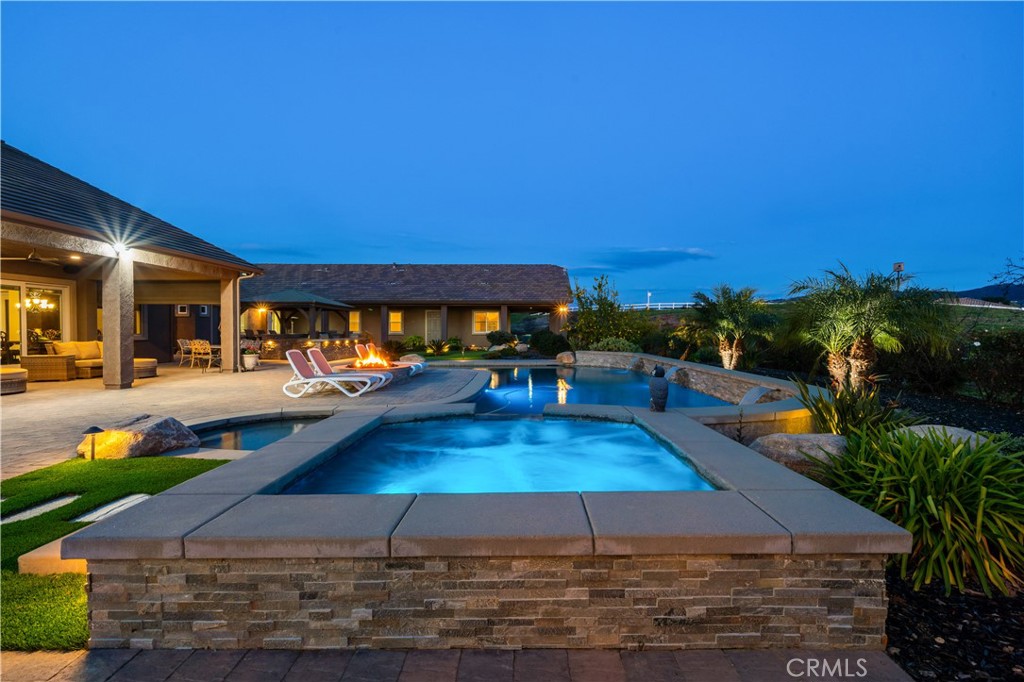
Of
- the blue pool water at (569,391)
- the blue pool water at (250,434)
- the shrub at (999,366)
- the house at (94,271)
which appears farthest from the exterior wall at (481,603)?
the house at (94,271)

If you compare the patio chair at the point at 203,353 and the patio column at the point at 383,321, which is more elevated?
the patio column at the point at 383,321

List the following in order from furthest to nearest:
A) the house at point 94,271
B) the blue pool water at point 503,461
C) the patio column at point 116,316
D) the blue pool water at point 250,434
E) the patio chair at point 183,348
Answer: the patio chair at point 183,348, the patio column at point 116,316, the house at point 94,271, the blue pool water at point 250,434, the blue pool water at point 503,461

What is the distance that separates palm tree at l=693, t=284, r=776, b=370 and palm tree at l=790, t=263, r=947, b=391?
415 centimetres

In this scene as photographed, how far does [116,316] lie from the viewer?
442 inches

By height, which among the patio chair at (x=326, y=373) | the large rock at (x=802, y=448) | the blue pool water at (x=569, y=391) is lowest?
the blue pool water at (x=569, y=391)

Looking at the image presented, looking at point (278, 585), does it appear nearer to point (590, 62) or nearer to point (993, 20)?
point (590, 62)

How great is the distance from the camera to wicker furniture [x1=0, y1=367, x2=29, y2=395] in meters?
10.2

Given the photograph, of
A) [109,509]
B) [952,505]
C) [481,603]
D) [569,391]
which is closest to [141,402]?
[109,509]

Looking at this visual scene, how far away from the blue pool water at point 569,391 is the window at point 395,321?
1112 cm

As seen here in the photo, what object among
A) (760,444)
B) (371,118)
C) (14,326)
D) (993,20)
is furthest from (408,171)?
(760,444)

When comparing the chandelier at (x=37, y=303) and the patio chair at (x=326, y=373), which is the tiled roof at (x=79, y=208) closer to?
the chandelier at (x=37, y=303)

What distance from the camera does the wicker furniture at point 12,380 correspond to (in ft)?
33.6

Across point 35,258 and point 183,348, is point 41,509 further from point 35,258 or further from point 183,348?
point 183,348

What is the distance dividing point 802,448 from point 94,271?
1827cm
